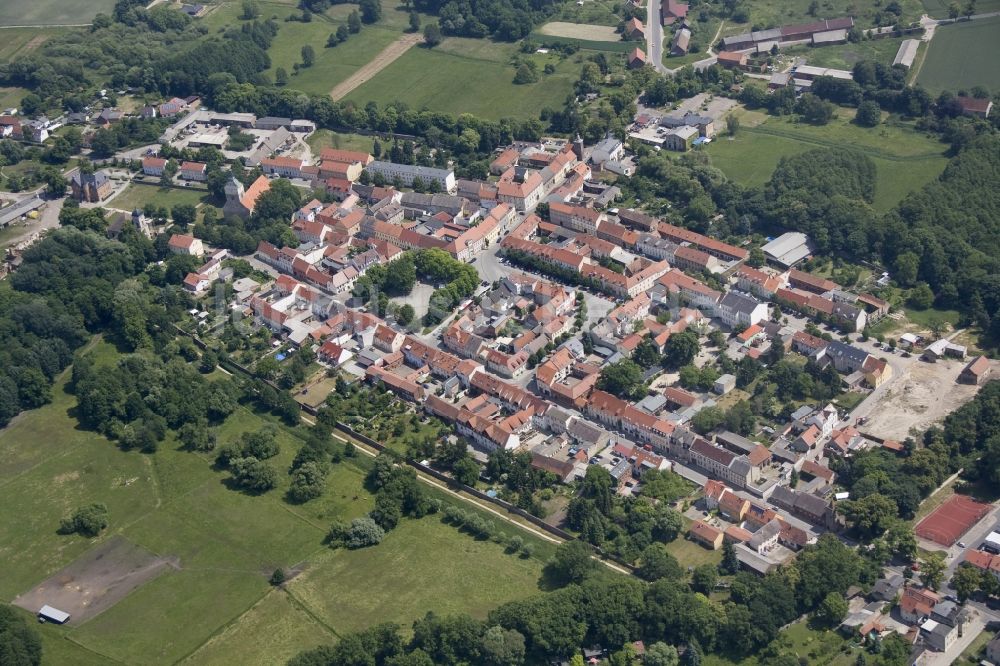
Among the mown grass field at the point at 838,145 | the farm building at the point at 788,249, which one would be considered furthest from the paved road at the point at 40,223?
the farm building at the point at 788,249

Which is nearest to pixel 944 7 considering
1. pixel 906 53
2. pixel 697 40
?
pixel 906 53

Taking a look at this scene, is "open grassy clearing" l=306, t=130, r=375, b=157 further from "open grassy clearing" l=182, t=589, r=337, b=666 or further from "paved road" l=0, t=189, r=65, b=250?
"open grassy clearing" l=182, t=589, r=337, b=666

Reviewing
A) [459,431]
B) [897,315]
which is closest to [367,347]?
[459,431]

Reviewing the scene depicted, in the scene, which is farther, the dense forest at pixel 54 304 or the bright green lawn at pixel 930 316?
the bright green lawn at pixel 930 316

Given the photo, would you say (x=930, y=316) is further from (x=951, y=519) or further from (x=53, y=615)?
(x=53, y=615)

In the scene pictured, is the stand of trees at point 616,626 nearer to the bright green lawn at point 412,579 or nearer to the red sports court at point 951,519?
the bright green lawn at point 412,579
